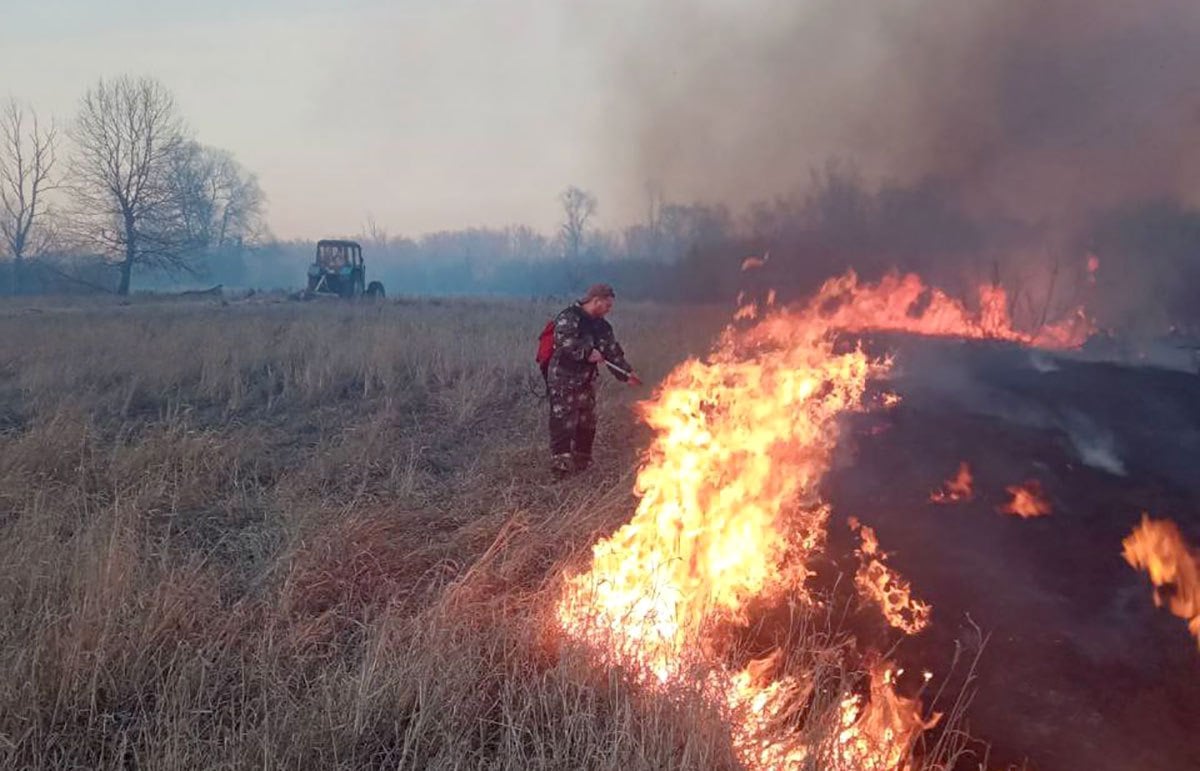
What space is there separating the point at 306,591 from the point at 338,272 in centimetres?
2620

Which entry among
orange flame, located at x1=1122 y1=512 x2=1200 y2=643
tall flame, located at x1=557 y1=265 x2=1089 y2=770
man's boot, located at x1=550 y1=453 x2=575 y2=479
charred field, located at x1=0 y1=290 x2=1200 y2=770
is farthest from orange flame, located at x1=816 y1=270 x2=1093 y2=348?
orange flame, located at x1=1122 y1=512 x2=1200 y2=643

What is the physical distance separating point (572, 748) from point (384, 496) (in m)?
3.37

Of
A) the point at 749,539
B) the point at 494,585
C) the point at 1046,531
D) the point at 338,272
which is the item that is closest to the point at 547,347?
the point at 749,539

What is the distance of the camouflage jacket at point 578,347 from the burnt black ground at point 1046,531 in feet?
6.58

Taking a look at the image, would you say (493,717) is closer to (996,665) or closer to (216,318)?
(996,665)

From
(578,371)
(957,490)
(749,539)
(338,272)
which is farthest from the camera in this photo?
(338,272)

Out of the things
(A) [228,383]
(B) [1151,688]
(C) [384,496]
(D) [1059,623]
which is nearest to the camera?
(B) [1151,688]

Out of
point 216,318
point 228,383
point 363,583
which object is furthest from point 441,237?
point 363,583

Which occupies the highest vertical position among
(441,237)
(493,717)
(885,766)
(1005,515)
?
(441,237)

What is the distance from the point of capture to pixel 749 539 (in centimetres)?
475

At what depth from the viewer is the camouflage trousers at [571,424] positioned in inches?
267

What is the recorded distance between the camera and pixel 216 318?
18.6 m

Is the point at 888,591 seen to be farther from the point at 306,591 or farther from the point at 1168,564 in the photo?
the point at 306,591

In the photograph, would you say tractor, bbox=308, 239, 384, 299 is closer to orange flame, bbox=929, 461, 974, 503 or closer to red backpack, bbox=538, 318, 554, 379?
red backpack, bbox=538, 318, 554, 379
